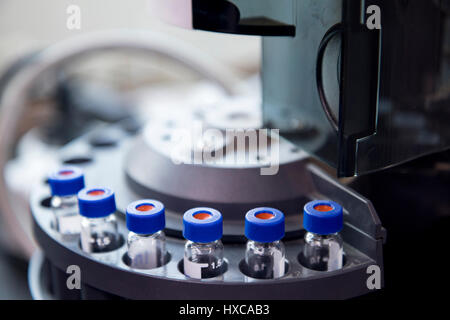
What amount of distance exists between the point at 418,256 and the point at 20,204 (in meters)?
0.67

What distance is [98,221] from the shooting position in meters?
0.51

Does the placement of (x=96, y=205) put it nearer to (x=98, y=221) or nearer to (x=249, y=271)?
(x=98, y=221)

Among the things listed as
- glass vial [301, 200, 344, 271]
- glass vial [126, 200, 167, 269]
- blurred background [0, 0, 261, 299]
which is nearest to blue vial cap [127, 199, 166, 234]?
glass vial [126, 200, 167, 269]

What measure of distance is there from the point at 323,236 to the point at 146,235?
0.16 metres

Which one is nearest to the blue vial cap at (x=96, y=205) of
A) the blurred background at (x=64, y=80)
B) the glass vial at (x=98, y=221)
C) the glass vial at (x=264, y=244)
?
the glass vial at (x=98, y=221)

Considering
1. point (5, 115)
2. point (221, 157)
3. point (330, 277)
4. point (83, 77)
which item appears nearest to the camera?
point (330, 277)

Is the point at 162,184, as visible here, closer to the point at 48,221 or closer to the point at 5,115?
the point at 48,221

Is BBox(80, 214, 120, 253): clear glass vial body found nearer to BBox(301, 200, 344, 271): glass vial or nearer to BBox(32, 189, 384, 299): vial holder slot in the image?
BBox(32, 189, 384, 299): vial holder slot

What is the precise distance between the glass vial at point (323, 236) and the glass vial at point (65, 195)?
23cm

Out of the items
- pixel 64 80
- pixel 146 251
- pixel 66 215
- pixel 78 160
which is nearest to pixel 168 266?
pixel 146 251

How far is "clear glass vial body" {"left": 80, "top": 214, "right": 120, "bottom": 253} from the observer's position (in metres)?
0.49

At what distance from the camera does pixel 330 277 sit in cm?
43

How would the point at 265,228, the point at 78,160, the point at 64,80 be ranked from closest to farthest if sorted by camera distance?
the point at 265,228 < the point at 78,160 < the point at 64,80
